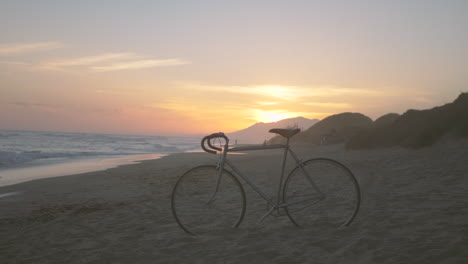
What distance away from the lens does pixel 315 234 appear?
3.92 meters

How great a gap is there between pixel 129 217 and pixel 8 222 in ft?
6.55

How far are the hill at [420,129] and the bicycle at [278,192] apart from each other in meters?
9.77

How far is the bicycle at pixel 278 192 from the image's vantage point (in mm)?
3939

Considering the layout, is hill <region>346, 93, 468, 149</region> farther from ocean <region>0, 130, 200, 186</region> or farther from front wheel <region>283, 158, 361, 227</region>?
ocean <region>0, 130, 200, 186</region>

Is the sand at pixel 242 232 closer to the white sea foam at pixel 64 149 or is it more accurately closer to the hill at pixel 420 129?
the hill at pixel 420 129

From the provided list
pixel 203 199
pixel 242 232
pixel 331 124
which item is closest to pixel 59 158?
pixel 203 199

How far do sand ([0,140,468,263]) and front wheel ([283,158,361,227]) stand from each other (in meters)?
0.24

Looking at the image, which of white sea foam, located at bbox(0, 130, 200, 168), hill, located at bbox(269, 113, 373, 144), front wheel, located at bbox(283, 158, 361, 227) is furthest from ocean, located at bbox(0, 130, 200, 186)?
hill, located at bbox(269, 113, 373, 144)

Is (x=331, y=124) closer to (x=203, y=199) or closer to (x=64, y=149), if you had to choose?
(x=64, y=149)

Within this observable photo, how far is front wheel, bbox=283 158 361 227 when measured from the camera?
3994 mm

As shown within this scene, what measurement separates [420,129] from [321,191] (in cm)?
1109

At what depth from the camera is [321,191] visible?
411 centimetres

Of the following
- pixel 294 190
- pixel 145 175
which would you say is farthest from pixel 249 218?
pixel 145 175

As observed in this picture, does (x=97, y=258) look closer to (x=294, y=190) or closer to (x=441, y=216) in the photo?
(x=294, y=190)
